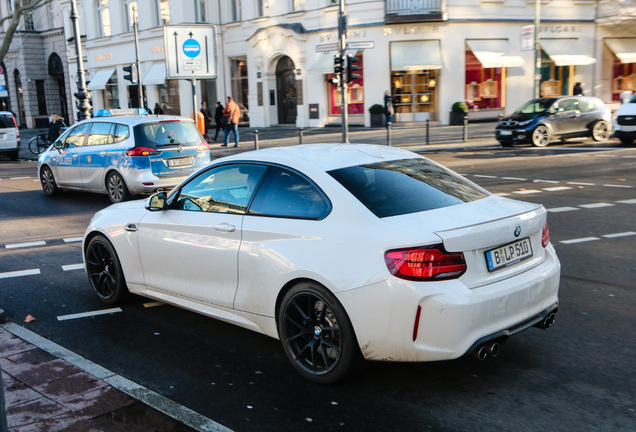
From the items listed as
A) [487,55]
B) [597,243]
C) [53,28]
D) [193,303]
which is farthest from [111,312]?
[53,28]

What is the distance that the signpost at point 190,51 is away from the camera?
21266mm

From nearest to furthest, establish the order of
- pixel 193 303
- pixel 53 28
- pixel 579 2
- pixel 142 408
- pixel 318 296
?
pixel 142 408, pixel 318 296, pixel 193 303, pixel 579 2, pixel 53 28

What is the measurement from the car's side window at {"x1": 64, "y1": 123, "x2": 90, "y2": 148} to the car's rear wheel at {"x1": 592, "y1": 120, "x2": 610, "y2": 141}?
16382mm

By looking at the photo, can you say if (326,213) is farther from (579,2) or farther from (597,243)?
(579,2)

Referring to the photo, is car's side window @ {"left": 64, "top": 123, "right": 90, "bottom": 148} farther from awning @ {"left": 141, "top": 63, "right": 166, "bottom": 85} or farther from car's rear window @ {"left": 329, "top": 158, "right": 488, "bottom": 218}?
awning @ {"left": 141, "top": 63, "right": 166, "bottom": 85}

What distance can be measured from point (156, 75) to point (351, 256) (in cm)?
3821

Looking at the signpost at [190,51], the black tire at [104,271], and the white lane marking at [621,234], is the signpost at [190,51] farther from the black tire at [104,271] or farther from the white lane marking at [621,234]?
the black tire at [104,271]

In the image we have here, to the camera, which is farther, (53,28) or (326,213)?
(53,28)

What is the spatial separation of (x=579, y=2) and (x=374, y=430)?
34.0 meters

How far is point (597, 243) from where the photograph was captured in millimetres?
8250

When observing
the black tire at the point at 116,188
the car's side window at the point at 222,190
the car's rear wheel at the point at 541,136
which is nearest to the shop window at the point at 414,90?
the car's rear wheel at the point at 541,136

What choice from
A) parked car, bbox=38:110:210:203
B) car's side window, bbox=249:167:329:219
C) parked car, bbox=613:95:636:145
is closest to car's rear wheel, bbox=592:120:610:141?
parked car, bbox=613:95:636:145

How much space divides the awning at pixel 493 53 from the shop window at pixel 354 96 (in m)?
5.11

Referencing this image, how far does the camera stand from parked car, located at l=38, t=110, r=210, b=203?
12.3m
